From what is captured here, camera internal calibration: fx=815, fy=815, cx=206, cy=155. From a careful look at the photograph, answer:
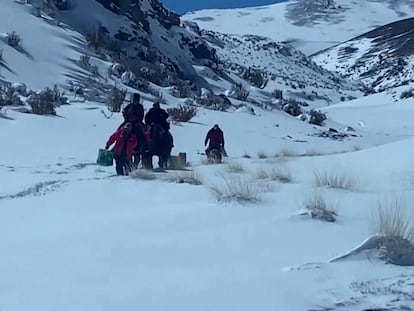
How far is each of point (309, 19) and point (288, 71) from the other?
83645 millimetres

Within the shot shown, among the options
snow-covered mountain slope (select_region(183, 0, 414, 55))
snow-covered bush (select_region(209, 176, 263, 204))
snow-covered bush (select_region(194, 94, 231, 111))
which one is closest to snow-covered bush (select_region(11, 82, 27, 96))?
snow-covered bush (select_region(194, 94, 231, 111))

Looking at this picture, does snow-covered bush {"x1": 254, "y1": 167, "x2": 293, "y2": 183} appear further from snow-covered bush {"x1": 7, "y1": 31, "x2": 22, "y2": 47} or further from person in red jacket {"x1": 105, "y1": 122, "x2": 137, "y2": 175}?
snow-covered bush {"x1": 7, "y1": 31, "x2": 22, "y2": 47}

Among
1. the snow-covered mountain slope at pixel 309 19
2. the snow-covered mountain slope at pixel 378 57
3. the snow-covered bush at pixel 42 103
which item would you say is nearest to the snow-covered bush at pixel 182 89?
the snow-covered bush at pixel 42 103

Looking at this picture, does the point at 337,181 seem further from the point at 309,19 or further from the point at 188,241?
the point at 309,19

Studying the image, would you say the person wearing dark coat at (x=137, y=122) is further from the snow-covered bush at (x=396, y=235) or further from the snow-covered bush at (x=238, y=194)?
the snow-covered bush at (x=396, y=235)

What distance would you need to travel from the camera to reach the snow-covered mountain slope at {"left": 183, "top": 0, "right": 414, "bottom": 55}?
4744 inches

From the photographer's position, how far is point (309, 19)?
140 metres

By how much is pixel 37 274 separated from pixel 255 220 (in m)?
2.19

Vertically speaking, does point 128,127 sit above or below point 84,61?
below

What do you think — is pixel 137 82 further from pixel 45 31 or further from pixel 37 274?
pixel 37 274

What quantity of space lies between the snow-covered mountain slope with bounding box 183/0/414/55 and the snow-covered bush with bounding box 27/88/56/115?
90153 millimetres

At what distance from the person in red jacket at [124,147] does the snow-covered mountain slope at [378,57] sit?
45.2 meters

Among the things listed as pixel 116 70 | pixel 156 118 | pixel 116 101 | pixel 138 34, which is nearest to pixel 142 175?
pixel 156 118

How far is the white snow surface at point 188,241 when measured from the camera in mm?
4570
